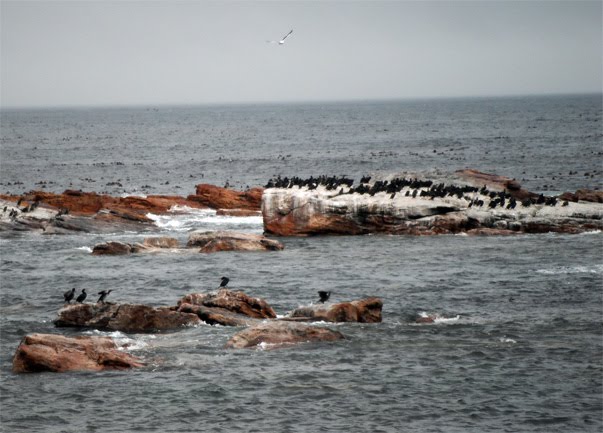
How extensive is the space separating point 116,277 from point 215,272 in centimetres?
414

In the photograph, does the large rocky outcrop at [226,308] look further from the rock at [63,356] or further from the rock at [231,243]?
the rock at [231,243]

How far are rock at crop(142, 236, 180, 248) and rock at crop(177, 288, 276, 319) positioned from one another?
14.9 m

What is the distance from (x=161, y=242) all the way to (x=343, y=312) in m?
18.3

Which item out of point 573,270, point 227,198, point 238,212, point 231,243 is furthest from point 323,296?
point 227,198

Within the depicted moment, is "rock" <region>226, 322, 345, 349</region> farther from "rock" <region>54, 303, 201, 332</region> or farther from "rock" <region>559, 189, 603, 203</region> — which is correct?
"rock" <region>559, 189, 603, 203</region>

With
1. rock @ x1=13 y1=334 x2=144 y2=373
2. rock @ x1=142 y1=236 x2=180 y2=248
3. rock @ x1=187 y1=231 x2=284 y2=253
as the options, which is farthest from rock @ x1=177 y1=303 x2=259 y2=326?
rock @ x1=142 y1=236 x2=180 y2=248

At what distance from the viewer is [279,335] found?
30.3m

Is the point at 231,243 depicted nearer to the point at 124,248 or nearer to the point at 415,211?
the point at 124,248

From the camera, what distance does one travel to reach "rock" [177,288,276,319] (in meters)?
33.6

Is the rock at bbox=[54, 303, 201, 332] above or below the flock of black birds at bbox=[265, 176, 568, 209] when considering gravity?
below

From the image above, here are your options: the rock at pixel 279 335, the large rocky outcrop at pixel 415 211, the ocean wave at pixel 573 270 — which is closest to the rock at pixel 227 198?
the large rocky outcrop at pixel 415 211

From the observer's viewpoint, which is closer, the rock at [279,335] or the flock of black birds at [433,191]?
the rock at [279,335]

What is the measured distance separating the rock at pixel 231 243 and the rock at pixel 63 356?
63.8ft

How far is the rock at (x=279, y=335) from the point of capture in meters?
30.0
